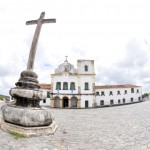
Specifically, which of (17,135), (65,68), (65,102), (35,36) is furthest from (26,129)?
(65,68)

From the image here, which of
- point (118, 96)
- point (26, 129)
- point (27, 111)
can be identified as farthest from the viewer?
point (118, 96)

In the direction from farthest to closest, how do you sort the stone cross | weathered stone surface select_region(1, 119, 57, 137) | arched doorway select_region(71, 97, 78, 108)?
arched doorway select_region(71, 97, 78, 108) < the stone cross < weathered stone surface select_region(1, 119, 57, 137)

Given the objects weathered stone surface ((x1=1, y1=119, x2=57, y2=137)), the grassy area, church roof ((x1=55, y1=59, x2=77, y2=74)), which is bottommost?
the grassy area

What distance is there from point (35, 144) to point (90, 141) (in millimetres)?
1980

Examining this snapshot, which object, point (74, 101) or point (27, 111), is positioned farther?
point (74, 101)

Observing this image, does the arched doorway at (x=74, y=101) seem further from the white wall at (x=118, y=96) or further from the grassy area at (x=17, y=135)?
the grassy area at (x=17, y=135)

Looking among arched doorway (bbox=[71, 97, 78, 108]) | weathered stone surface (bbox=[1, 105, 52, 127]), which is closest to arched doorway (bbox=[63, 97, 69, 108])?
arched doorway (bbox=[71, 97, 78, 108])

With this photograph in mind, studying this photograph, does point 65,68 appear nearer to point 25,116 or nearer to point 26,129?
point 25,116

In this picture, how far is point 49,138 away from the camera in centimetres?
552

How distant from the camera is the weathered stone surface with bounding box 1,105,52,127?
560 centimetres

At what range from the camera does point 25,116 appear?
221 inches

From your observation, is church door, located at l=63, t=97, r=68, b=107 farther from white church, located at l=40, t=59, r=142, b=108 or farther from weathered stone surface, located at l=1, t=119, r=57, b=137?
weathered stone surface, located at l=1, t=119, r=57, b=137

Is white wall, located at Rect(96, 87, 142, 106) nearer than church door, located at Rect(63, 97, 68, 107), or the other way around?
church door, located at Rect(63, 97, 68, 107)

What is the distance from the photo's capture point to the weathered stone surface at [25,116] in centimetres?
560
